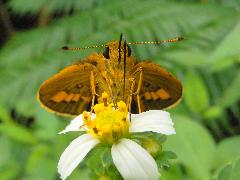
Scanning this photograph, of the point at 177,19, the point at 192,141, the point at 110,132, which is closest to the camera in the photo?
the point at 110,132

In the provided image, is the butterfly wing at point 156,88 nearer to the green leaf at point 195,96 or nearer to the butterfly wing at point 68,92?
the butterfly wing at point 68,92

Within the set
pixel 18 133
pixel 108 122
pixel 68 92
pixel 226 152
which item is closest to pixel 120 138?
pixel 108 122

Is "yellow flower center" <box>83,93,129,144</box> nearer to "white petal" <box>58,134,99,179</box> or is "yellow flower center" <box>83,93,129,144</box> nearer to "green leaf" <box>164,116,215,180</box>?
"white petal" <box>58,134,99,179</box>

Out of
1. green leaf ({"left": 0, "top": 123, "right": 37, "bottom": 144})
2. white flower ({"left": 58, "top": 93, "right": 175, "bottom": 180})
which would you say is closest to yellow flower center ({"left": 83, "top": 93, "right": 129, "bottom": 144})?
white flower ({"left": 58, "top": 93, "right": 175, "bottom": 180})

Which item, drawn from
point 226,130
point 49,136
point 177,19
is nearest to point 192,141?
point 49,136

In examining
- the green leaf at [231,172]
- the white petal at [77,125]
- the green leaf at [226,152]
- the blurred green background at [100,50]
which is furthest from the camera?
the blurred green background at [100,50]

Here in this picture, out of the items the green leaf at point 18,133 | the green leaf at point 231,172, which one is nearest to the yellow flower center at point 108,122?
the green leaf at point 231,172

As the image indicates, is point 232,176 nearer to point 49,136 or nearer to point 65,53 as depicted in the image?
point 49,136
